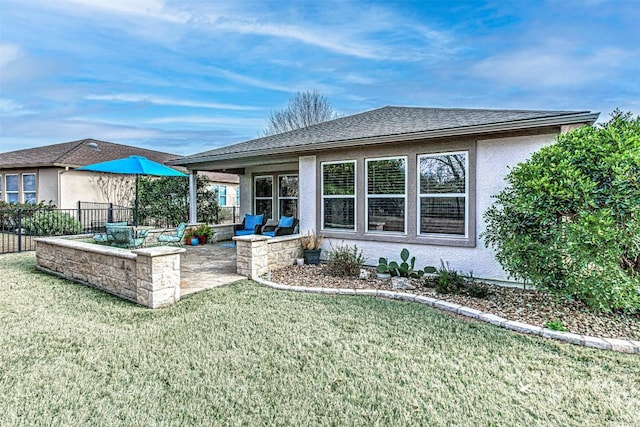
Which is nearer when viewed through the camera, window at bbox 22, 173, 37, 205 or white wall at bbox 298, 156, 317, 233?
white wall at bbox 298, 156, 317, 233

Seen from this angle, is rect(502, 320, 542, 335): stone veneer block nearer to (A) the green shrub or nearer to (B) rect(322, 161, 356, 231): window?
(B) rect(322, 161, 356, 231): window

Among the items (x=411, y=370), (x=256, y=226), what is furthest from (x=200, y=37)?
(x=411, y=370)

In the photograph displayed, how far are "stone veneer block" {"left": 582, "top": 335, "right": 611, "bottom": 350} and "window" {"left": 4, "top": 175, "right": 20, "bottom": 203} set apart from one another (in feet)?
71.9

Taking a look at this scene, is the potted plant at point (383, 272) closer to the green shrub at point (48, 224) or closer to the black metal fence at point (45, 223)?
the black metal fence at point (45, 223)

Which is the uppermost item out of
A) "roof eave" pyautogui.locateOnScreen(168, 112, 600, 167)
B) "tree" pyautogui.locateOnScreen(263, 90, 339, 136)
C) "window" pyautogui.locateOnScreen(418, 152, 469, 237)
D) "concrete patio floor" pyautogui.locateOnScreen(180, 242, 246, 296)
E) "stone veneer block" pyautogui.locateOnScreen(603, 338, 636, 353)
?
"tree" pyautogui.locateOnScreen(263, 90, 339, 136)

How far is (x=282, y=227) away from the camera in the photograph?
9.60m

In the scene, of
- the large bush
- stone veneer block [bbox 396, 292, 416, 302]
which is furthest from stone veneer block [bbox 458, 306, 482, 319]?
the large bush

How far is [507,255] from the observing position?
5113mm

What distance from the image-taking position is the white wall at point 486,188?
609cm

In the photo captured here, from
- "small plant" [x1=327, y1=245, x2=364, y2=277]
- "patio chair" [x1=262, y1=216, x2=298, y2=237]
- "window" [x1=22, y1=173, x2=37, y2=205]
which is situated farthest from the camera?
"window" [x1=22, y1=173, x2=37, y2=205]

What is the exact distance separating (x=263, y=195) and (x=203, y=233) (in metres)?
2.72

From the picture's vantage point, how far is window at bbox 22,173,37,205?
16.1 meters

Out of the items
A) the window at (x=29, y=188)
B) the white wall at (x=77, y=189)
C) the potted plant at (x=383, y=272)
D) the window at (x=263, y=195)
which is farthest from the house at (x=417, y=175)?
the window at (x=29, y=188)

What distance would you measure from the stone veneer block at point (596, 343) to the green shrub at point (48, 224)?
1491 cm
